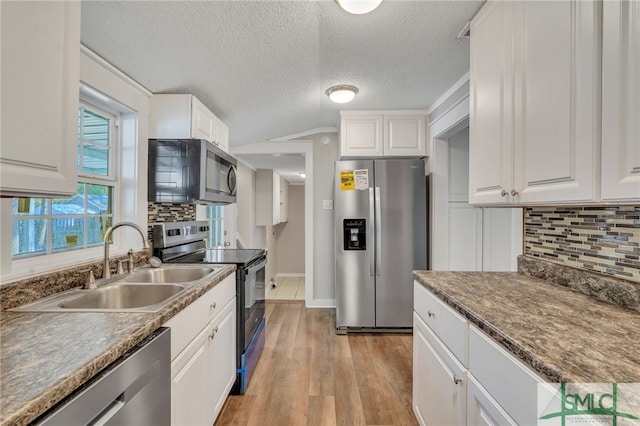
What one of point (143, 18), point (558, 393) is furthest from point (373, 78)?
point (558, 393)

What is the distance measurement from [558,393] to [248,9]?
1.86 m

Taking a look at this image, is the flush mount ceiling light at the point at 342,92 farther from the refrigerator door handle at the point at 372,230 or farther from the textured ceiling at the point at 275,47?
the refrigerator door handle at the point at 372,230

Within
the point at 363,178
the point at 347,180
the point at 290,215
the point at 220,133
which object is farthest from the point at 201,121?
the point at 290,215

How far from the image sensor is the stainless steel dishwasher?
0.67 metres

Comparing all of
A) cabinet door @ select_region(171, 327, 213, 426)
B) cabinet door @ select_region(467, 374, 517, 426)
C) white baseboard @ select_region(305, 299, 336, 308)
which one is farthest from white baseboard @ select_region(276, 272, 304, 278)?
cabinet door @ select_region(467, 374, 517, 426)

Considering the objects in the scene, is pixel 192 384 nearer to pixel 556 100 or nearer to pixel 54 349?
pixel 54 349

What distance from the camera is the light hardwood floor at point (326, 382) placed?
179 cm

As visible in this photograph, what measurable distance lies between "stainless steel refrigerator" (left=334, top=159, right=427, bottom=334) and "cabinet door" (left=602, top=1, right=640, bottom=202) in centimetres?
206

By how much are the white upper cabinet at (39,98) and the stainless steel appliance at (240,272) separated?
3.93ft

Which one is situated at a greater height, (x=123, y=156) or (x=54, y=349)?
(x=123, y=156)

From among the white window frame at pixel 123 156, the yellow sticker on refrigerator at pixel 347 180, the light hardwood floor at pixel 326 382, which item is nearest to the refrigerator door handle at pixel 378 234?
the yellow sticker on refrigerator at pixel 347 180

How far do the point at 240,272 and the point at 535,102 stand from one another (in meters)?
1.88

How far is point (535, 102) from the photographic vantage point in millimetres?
1159

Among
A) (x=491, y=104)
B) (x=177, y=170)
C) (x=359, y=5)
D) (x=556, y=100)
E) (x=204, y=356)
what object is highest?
(x=359, y=5)
